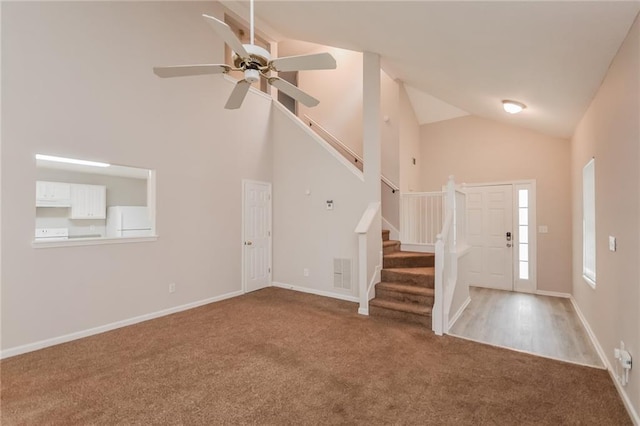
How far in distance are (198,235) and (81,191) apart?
1531 mm

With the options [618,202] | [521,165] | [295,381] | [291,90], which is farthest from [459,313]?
[291,90]

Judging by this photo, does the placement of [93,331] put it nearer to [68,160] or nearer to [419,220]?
[68,160]

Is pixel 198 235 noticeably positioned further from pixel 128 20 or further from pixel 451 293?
pixel 451 293

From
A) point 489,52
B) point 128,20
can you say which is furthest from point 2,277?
point 489,52

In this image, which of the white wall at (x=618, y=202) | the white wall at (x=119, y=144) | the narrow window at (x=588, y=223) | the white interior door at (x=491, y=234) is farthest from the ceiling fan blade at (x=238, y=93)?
the white interior door at (x=491, y=234)

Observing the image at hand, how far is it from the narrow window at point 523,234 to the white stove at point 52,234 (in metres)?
6.83

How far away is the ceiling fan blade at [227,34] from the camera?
184 centimetres

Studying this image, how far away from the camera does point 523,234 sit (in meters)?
5.45

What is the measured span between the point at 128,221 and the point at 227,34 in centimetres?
307

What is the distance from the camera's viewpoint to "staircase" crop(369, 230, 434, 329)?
3.78 metres

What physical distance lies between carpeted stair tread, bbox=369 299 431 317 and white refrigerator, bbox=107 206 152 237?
128 inches

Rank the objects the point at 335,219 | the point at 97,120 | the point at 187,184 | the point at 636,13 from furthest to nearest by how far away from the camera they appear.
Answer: the point at 335,219 → the point at 187,184 → the point at 97,120 → the point at 636,13

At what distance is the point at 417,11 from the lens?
2598 millimetres

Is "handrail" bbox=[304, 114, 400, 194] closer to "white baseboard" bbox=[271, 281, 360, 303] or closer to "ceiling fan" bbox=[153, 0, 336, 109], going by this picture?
"white baseboard" bbox=[271, 281, 360, 303]
